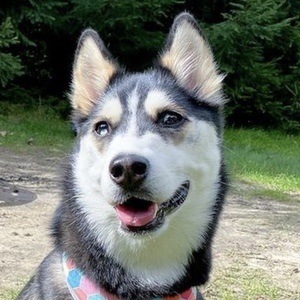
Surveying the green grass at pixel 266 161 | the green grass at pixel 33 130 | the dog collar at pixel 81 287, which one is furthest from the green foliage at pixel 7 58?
the dog collar at pixel 81 287

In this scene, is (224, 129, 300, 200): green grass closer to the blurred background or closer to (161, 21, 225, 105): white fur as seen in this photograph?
the blurred background

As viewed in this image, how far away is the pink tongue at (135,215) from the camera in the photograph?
10.6ft

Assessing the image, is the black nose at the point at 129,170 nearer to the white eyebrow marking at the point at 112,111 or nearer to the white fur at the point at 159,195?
the white fur at the point at 159,195

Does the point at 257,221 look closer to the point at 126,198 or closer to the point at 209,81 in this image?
the point at 209,81

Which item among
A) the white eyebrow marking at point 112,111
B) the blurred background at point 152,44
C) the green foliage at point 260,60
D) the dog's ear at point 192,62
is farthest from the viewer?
the green foliage at point 260,60

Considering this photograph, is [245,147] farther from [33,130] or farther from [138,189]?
[138,189]

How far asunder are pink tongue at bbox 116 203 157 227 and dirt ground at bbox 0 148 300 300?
117 cm

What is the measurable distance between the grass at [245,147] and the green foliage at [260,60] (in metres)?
0.61

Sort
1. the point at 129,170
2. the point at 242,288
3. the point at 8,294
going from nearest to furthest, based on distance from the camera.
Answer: the point at 129,170
the point at 8,294
the point at 242,288

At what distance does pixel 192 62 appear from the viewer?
3781mm

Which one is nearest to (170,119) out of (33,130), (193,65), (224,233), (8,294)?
(193,65)

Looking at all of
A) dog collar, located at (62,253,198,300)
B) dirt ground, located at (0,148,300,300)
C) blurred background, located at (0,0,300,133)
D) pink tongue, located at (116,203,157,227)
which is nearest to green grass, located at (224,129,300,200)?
dirt ground, located at (0,148,300,300)

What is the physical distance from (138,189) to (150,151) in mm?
179

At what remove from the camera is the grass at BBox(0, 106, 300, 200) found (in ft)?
31.2
